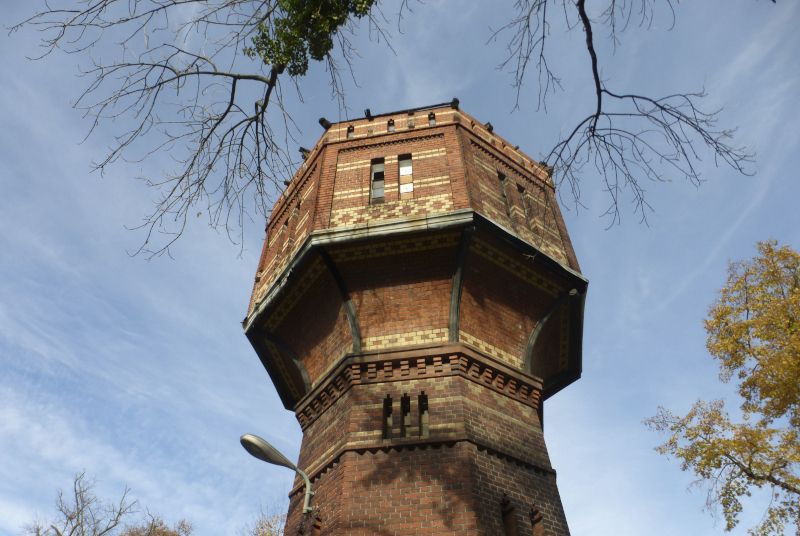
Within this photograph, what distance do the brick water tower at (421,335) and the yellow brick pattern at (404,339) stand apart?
0.6 inches

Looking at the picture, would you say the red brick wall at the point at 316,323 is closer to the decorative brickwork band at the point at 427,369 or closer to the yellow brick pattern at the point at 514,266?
the decorative brickwork band at the point at 427,369

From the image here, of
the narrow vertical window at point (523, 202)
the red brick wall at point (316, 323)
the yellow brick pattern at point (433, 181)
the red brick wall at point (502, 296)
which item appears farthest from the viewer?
the narrow vertical window at point (523, 202)

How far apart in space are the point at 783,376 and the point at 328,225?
32.3 ft

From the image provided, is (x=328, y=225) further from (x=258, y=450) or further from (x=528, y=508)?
(x=528, y=508)

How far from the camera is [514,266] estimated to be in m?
8.30

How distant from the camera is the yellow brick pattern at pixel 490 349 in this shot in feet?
25.3

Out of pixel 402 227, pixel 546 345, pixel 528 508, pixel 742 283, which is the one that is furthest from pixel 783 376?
pixel 402 227

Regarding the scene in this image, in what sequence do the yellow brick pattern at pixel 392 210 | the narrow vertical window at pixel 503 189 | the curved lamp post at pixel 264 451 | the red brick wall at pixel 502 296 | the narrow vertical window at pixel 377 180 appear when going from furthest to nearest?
the narrow vertical window at pixel 503 189
the narrow vertical window at pixel 377 180
the yellow brick pattern at pixel 392 210
the red brick wall at pixel 502 296
the curved lamp post at pixel 264 451

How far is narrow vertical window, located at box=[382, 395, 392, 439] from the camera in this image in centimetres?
714

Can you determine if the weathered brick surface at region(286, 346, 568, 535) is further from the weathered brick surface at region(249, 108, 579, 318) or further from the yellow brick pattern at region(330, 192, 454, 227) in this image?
the weathered brick surface at region(249, 108, 579, 318)

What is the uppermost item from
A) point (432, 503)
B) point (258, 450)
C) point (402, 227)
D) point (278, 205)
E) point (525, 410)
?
point (278, 205)

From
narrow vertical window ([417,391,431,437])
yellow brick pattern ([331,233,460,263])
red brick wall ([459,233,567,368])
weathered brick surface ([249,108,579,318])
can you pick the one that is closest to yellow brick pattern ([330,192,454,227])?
weathered brick surface ([249,108,579,318])

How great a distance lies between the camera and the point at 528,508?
681cm

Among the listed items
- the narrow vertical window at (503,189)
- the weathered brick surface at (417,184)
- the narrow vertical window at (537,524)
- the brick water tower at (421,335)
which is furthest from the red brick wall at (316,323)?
the narrow vertical window at (503,189)
